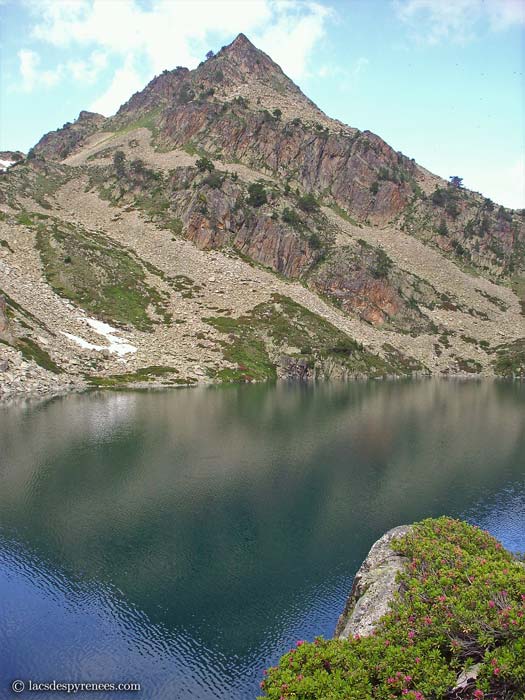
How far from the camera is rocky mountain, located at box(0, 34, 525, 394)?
98.0m

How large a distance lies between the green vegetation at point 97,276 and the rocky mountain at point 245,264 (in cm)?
49

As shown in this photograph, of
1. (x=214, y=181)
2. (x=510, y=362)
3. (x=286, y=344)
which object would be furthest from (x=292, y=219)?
(x=510, y=362)

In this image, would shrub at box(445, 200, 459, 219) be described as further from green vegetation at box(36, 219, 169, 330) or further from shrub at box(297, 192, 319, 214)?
green vegetation at box(36, 219, 169, 330)

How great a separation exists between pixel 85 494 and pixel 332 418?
3733 cm

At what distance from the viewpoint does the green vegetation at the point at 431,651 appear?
1124cm

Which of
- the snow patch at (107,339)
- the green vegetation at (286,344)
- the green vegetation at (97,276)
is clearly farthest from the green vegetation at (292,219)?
the snow patch at (107,339)

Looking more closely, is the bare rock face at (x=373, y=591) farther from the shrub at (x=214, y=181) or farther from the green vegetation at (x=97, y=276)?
the shrub at (x=214, y=181)

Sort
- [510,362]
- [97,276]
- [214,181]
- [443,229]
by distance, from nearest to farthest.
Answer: [97,276]
[510,362]
[214,181]
[443,229]

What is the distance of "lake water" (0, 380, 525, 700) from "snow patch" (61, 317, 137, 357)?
86.4 ft

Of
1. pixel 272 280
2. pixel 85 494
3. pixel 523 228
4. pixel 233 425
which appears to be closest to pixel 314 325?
pixel 272 280

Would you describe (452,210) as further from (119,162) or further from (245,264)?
(119,162)

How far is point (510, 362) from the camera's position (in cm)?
12825

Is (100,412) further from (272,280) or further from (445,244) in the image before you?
(445,244)

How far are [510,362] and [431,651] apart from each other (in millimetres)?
131053
